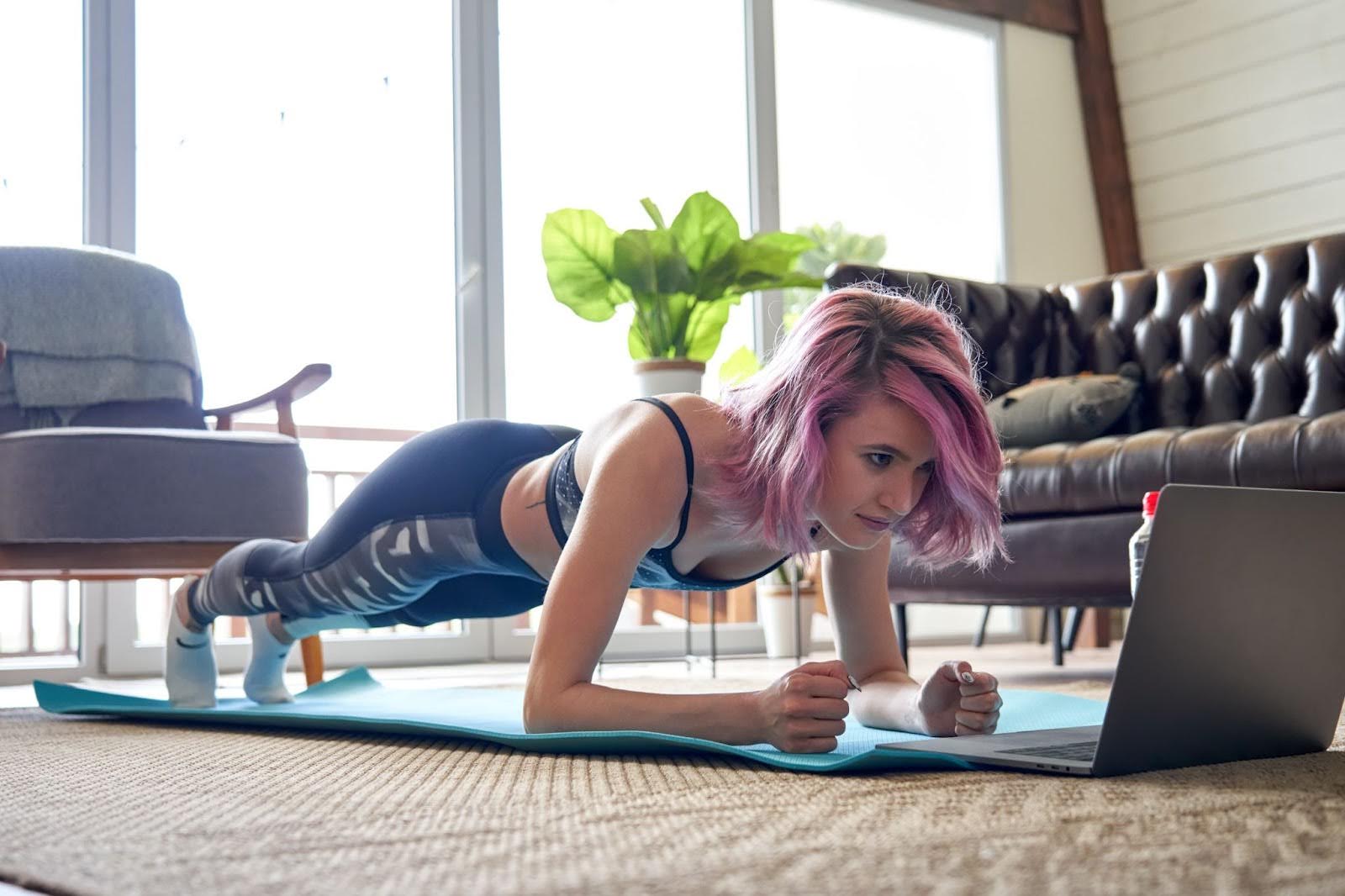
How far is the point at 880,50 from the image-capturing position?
5.36m

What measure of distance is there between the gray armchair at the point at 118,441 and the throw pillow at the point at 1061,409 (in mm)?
1542

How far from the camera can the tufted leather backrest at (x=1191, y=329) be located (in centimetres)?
312

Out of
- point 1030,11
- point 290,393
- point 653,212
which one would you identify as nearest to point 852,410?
point 290,393

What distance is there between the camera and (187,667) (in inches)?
87.4

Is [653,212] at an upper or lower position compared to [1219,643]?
upper

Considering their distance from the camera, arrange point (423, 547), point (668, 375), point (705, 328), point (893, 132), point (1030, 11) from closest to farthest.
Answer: point (423, 547) < point (668, 375) < point (705, 328) < point (893, 132) < point (1030, 11)

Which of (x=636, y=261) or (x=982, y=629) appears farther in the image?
(x=982, y=629)

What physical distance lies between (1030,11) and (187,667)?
15.1 ft

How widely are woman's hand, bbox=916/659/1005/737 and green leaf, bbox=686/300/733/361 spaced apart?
2.39 meters

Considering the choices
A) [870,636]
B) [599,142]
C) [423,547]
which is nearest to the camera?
[870,636]

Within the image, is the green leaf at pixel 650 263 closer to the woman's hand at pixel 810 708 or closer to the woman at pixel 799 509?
the woman at pixel 799 509

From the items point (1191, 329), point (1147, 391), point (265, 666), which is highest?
point (1191, 329)

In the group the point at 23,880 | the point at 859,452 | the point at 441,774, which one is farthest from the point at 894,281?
the point at 23,880

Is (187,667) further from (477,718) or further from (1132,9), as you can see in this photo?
(1132,9)
